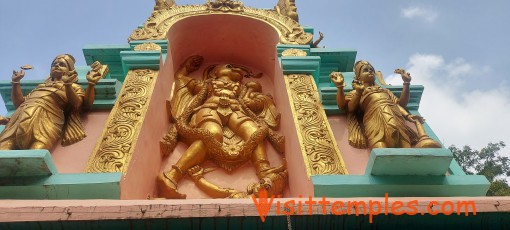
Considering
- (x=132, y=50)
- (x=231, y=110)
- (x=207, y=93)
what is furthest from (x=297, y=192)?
(x=132, y=50)

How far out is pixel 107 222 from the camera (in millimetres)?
2691

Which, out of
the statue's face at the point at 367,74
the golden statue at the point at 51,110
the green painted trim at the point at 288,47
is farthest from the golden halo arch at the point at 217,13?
the golden statue at the point at 51,110

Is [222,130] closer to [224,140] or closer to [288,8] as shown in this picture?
[224,140]

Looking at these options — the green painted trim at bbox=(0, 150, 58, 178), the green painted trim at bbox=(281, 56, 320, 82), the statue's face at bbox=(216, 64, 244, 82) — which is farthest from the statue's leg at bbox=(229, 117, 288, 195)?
the green painted trim at bbox=(0, 150, 58, 178)

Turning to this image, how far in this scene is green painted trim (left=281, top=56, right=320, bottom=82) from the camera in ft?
18.7

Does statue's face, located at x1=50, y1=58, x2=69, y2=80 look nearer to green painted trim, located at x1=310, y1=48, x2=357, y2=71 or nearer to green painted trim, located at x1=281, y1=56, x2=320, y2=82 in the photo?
green painted trim, located at x1=281, y1=56, x2=320, y2=82

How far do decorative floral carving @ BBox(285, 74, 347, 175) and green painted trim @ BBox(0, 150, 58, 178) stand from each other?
7.14 feet

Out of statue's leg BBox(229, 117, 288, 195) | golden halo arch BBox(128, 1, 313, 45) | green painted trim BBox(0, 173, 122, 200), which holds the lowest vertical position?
statue's leg BBox(229, 117, 288, 195)

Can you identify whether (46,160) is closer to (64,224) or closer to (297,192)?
(64,224)

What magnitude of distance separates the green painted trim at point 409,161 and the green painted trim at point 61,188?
2.10 m

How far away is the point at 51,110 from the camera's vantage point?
4520mm

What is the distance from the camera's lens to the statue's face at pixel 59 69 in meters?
4.99

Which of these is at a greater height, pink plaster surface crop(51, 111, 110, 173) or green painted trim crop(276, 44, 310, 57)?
green painted trim crop(276, 44, 310, 57)

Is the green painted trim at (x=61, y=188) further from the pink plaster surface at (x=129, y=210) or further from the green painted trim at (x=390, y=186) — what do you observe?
the green painted trim at (x=390, y=186)
